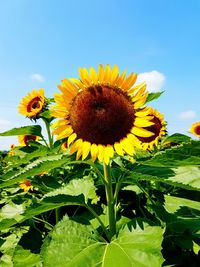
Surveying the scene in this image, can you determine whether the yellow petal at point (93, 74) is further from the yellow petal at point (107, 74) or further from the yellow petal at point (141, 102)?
the yellow petal at point (141, 102)

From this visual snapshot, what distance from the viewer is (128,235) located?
2074mm

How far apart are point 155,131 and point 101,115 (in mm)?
1988

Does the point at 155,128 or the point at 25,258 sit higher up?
the point at 155,128

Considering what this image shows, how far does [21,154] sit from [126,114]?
2436 millimetres

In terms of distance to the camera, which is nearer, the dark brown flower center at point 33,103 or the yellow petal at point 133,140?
the yellow petal at point 133,140

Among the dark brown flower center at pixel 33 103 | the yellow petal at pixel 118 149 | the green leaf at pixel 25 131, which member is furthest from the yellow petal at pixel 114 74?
the dark brown flower center at pixel 33 103

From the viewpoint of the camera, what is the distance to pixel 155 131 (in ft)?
14.0

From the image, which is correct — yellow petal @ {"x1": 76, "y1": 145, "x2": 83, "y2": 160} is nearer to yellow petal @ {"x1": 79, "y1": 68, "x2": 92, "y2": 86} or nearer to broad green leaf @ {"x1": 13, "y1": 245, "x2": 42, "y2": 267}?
yellow petal @ {"x1": 79, "y1": 68, "x2": 92, "y2": 86}

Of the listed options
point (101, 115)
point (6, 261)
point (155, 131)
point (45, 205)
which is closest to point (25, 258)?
point (6, 261)

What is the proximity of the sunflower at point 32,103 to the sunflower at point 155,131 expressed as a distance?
4.43 ft

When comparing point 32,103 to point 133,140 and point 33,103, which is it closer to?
point 33,103

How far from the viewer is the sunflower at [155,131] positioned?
398cm

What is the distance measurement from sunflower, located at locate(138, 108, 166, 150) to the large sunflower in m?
1.36

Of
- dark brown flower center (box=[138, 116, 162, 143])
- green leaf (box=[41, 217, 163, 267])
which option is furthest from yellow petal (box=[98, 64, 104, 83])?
dark brown flower center (box=[138, 116, 162, 143])
